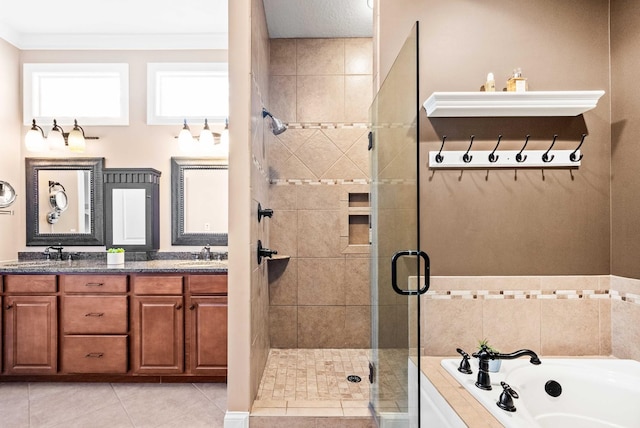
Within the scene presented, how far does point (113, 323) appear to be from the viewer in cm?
276

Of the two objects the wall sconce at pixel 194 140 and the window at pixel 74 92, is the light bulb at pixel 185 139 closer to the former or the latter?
the wall sconce at pixel 194 140

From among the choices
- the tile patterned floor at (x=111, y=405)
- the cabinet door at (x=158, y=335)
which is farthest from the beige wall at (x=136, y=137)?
the tile patterned floor at (x=111, y=405)

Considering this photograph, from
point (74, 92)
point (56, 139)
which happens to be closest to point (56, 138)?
point (56, 139)

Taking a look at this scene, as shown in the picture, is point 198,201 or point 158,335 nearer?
point 158,335

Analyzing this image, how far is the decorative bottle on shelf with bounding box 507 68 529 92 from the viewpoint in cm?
184

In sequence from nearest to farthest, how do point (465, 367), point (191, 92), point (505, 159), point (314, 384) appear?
point (465, 367) → point (505, 159) → point (314, 384) → point (191, 92)

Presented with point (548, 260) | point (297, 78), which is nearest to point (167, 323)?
point (297, 78)

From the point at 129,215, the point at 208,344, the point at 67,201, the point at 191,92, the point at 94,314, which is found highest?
the point at 191,92

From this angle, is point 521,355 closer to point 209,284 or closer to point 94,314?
point 209,284

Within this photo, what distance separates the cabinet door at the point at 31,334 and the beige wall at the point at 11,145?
0.73m

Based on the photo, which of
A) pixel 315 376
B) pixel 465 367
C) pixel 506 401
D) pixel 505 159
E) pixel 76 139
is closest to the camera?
pixel 506 401

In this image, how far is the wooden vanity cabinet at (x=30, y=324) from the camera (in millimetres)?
2764

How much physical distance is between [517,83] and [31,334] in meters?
3.77

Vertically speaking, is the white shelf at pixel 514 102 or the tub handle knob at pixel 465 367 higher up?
the white shelf at pixel 514 102
